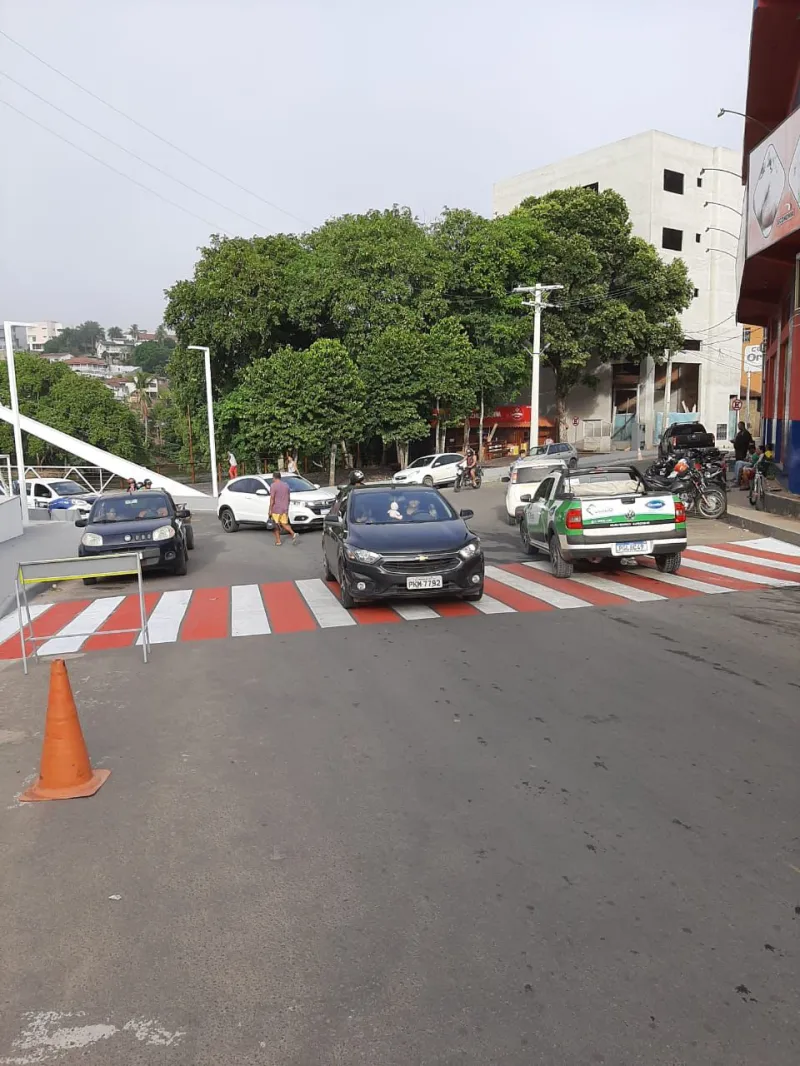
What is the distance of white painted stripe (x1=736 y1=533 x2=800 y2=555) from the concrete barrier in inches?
650

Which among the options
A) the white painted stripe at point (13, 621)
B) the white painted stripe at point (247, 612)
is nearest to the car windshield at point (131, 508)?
the white painted stripe at point (13, 621)

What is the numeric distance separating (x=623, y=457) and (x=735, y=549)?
34.5 m

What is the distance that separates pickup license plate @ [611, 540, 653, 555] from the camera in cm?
1168

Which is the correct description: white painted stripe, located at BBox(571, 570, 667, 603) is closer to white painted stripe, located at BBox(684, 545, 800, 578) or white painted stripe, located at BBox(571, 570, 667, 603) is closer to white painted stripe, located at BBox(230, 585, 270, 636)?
white painted stripe, located at BBox(684, 545, 800, 578)

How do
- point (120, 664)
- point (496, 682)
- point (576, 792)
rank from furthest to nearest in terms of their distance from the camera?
point (120, 664) → point (496, 682) → point (576, 792)

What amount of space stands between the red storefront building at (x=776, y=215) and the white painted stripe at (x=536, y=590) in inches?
406

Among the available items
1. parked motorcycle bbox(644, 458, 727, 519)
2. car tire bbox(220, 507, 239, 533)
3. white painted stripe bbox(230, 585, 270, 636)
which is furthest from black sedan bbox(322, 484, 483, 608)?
car tire bbox(220, 507, 239, 533)

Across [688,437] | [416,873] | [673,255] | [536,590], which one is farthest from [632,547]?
[673,255]

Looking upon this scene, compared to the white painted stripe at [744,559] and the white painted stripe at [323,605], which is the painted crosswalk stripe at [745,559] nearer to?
the white painted stripe at [744,559]

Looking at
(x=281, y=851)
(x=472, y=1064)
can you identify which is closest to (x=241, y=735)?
(x=281, y=851)

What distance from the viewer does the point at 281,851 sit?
13.5 feet

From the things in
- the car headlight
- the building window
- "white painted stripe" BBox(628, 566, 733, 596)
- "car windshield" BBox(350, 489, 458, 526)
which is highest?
the building window

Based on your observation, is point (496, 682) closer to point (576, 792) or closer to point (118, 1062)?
point (576, 792)

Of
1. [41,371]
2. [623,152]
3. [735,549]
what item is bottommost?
[735,549]
